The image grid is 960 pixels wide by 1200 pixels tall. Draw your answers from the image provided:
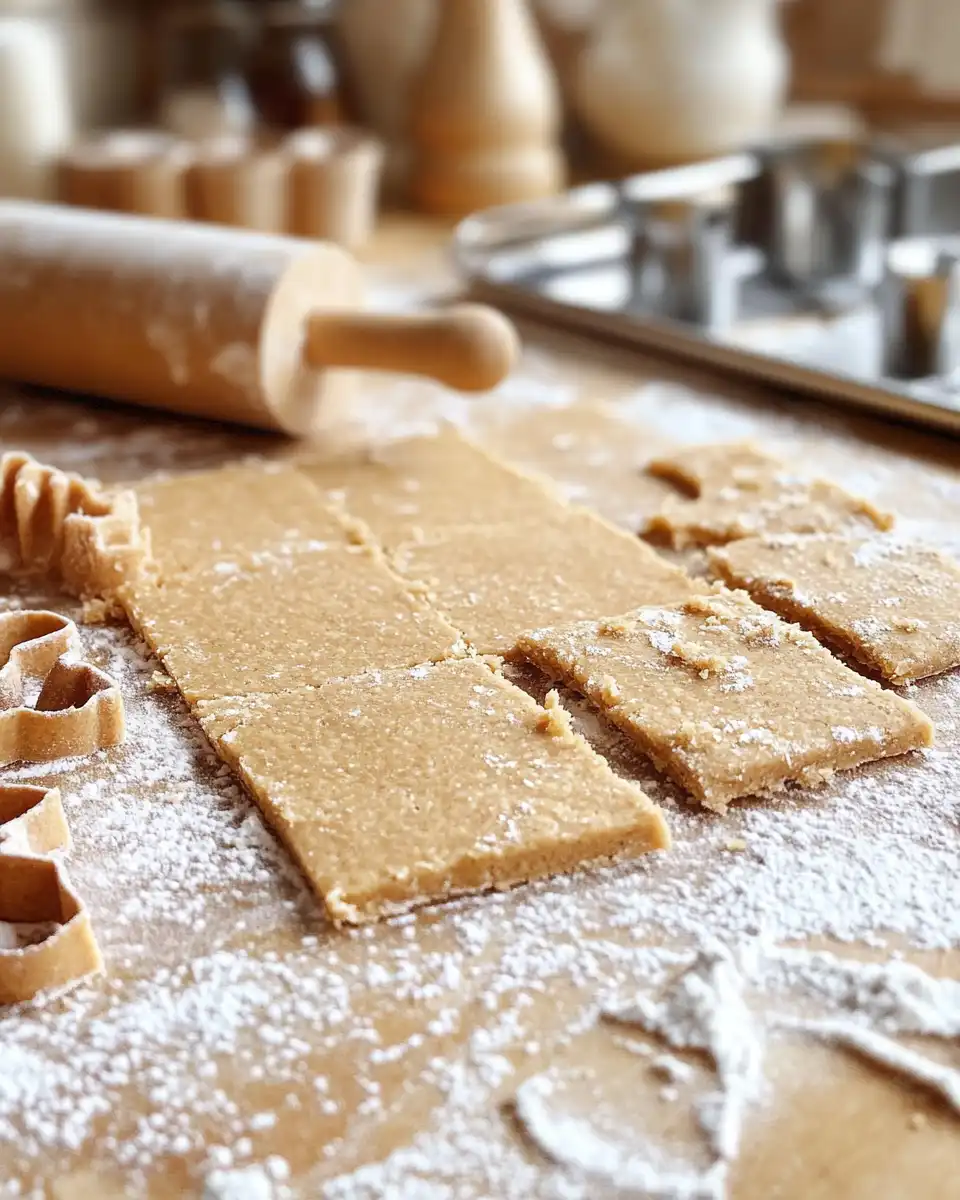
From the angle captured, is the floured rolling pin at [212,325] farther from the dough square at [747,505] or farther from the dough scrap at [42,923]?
the dough scrap at [42,923]

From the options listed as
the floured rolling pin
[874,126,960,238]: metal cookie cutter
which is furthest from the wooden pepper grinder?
the floured rolling pin

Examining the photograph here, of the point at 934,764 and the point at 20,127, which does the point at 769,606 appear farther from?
the point at 20,127

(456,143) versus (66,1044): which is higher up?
(456,143)

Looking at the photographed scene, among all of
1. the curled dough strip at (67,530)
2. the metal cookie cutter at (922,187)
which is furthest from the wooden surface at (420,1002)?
the metal cookie cutter at (922,187)

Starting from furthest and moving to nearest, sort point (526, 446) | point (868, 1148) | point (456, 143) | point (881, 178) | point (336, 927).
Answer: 1. point (456, 143)
2. point (881, 178)
3. point (526, 446)
4. point (336, 927)
5. point (868, 1148)

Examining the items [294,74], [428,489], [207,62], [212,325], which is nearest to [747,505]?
[428,489]

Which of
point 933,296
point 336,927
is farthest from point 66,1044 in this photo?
point 933,296

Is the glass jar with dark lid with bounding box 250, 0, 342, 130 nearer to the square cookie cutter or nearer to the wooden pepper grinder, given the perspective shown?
the wooden pepper grinder
